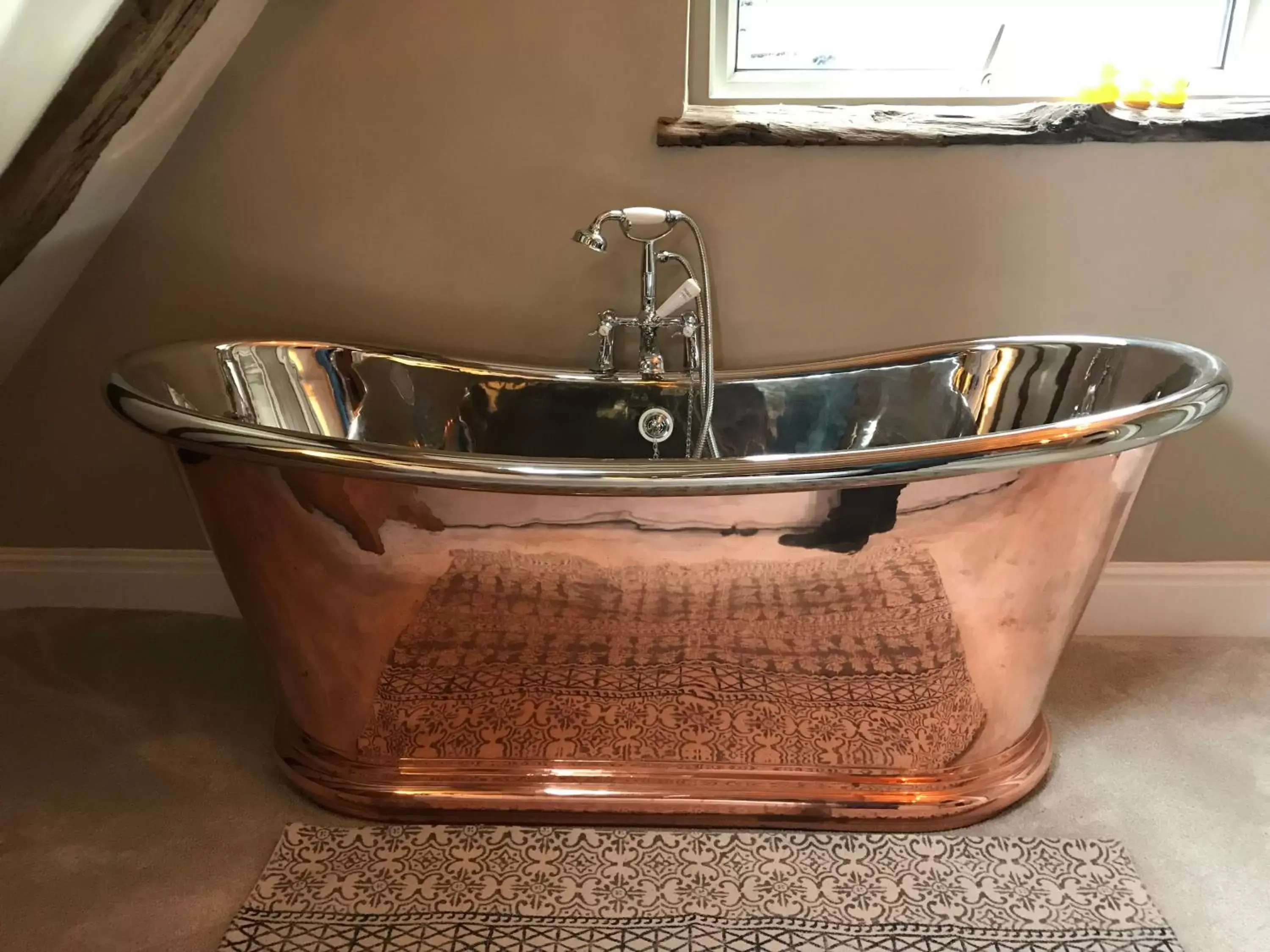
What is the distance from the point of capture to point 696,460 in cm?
101

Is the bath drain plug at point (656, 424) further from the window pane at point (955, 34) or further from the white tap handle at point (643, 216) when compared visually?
the window pane at point (955, 34)

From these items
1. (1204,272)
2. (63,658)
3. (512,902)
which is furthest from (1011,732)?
(63,658)

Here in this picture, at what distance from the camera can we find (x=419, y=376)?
1586 mm

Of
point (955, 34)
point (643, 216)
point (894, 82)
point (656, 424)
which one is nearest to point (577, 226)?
point (643, 216)

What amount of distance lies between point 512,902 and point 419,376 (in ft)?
2.89

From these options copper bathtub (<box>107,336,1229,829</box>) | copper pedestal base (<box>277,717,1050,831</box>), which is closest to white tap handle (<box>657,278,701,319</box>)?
copper bathtub (<box>107,336,1229,829</box>)

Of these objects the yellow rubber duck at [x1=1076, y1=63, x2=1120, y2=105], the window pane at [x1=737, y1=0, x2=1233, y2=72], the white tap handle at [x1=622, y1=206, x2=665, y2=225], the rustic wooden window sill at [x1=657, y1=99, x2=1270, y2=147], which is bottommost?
the white tap handle at [x1=622, y1=206, x2=665, y2=225]

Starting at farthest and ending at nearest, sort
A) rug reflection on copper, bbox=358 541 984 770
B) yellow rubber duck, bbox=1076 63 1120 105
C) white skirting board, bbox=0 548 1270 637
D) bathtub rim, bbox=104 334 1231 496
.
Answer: white skirting board, bbox=0 548 1270 637 → yellow rubber duck, bbox=1076 63 1120 105 → rug reflection on copper, bbox=358 541 984 770 → bathtub rim, bbox=104 334 1231 496

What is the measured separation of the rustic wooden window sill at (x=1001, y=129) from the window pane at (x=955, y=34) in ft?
1.01

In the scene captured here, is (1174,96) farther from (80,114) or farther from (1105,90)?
(80,114)

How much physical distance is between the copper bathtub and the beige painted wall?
0.28 m

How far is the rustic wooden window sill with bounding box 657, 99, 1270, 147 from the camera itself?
4.82 ft

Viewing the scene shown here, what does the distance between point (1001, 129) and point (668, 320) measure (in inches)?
25.0

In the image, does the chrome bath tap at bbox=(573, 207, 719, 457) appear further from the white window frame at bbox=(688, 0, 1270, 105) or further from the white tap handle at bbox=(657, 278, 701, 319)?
the white window frame at bbox=(688, 0, 1270, 105)
